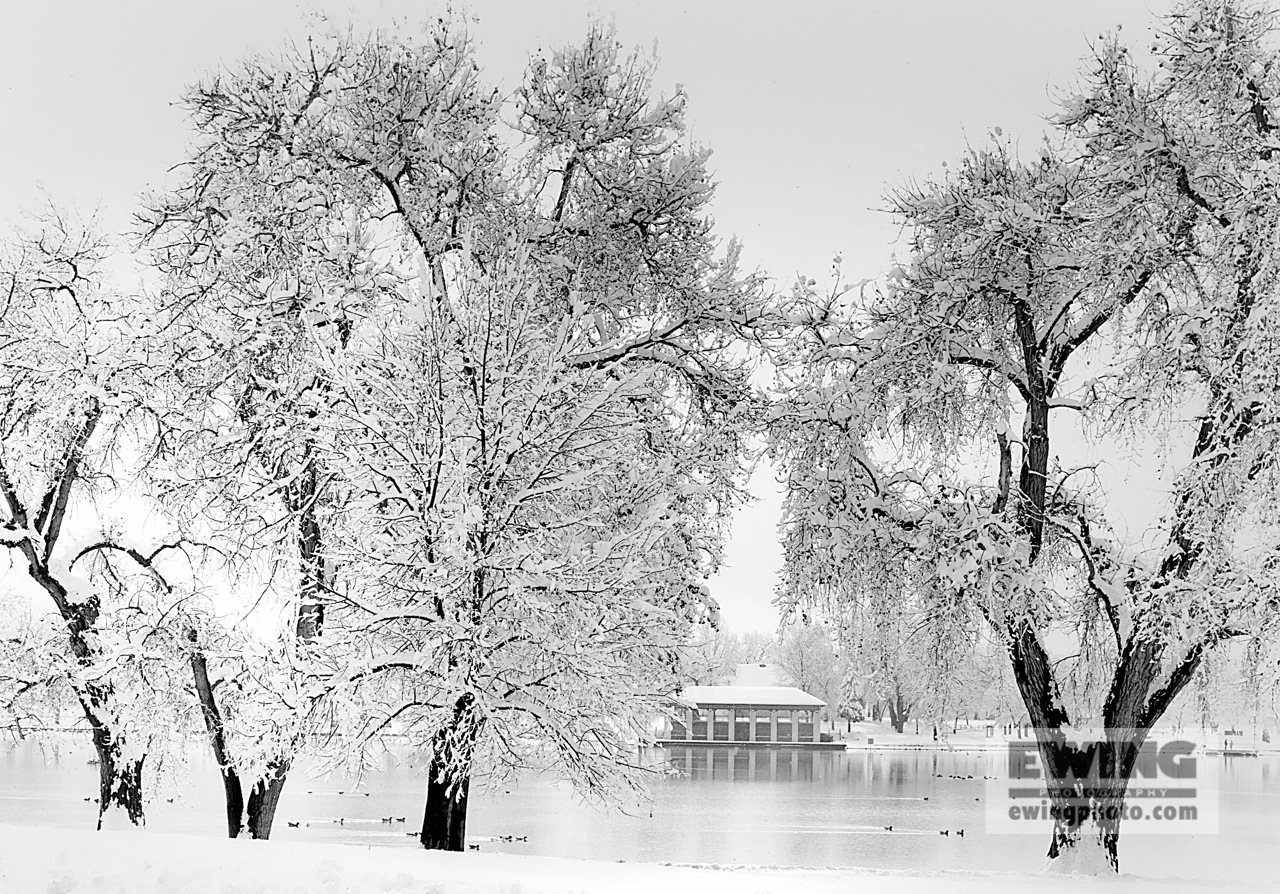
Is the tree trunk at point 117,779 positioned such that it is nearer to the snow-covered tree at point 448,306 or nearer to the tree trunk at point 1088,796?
the snow-covered tree at point 448,306

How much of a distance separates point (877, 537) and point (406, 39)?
28.1 ft

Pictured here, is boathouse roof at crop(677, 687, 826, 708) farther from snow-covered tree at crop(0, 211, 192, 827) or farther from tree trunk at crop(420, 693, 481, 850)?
tree trunk at crop(420, 693, 481, 850)

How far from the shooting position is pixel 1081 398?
45.0 feet

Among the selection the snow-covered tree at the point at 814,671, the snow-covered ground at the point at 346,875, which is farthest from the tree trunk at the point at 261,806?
the snow-covered tree at the point at 814,671

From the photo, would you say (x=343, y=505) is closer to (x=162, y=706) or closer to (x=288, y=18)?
(x=162, y=706)

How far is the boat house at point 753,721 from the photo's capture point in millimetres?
77938

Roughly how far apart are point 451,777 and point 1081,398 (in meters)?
8.40

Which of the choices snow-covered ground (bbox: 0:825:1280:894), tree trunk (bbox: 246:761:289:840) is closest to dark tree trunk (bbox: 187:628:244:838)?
tree trunk (bbox: 246:761:289:840)

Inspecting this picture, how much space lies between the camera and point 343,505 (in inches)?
435

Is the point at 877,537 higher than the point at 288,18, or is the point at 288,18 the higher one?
the point at 288,18

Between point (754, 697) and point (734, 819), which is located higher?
point (754, 697)

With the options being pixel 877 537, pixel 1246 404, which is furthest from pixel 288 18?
pixel 1246 404

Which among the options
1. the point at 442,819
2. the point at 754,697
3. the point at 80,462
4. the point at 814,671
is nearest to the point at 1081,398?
the point at 442,819

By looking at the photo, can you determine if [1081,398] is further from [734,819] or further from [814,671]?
[814,671]
